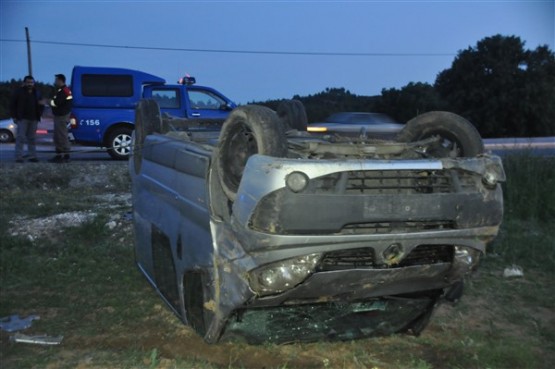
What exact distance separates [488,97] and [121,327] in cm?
4940

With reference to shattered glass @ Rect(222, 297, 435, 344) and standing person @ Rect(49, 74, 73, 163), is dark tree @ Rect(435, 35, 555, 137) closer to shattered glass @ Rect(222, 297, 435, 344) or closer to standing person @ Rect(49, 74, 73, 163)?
standing person @ Rect(49, 74, 73, 163)

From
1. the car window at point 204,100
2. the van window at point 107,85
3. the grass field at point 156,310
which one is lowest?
the grass field at point 156,310

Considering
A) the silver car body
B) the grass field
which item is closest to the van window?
the grass field

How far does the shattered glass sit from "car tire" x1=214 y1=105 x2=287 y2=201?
2.61 ft

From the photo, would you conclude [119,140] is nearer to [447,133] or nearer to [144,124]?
[144,124]

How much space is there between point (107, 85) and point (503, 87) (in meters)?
42.5

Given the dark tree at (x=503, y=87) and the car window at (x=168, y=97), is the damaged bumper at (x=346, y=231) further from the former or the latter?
the dark tree at (x=503, y=87)

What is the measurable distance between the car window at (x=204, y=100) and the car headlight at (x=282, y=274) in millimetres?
10737

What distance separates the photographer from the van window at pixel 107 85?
13594 millimetres

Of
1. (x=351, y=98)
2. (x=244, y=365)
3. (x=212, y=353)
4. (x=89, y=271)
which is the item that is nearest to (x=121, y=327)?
(x=212, y=353)

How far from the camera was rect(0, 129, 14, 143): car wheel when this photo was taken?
20891mm

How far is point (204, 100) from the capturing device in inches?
528

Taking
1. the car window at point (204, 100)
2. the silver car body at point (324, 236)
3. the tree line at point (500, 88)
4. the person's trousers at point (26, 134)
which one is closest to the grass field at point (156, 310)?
the silver car body at point (324, 236)

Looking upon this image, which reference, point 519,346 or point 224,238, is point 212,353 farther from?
point 519,346
